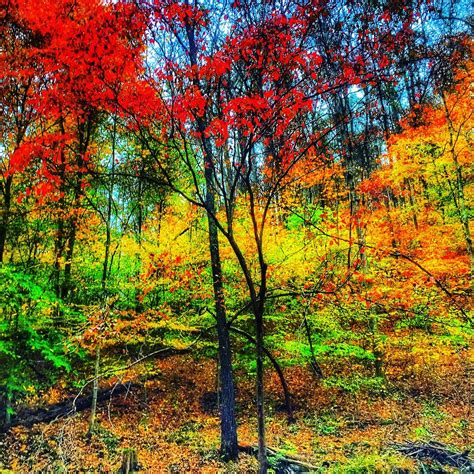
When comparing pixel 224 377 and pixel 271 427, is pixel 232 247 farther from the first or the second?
pixel 271 427

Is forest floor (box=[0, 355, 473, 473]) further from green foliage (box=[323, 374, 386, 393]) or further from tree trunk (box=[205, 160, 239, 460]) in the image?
tree trunk (box=[205, 160, 239, 460])

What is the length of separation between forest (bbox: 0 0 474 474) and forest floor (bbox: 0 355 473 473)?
0.09 meters

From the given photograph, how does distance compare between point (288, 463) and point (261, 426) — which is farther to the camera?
point (288, 463)

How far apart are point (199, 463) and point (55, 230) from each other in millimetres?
9477

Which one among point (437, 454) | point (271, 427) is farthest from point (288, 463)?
point (437, 454)

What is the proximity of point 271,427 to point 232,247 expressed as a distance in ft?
21.9

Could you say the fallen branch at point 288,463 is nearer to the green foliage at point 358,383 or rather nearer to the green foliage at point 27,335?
the green foliage at point 358,383

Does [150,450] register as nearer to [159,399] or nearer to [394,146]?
[159,399]

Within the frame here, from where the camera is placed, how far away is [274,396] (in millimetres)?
13281

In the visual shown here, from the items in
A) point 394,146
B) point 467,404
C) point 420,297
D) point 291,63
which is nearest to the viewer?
point 291,63

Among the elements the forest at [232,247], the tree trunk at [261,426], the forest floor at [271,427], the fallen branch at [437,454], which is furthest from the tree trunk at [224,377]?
the fallen branch at [437,454]

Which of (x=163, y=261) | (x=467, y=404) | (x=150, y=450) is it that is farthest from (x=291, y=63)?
(x=467, y=404)

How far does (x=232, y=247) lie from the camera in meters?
7.70

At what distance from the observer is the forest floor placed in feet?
28.3
